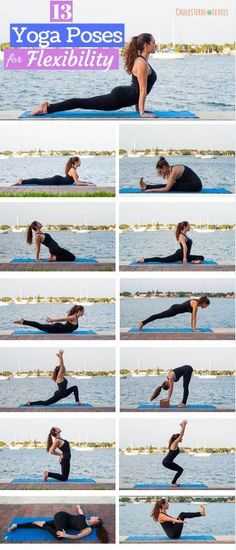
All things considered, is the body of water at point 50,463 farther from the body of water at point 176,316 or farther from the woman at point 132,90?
the woman at point 132,90

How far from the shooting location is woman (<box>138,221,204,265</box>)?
13250 mm

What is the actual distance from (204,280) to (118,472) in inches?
52.9

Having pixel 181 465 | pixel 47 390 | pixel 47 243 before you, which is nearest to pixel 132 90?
pixel 47 243

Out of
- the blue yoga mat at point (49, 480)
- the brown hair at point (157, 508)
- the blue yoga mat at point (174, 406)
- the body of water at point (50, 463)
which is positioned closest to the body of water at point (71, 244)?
the blue yoga mat at point (174, 406)

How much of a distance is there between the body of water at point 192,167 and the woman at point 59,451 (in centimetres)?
166

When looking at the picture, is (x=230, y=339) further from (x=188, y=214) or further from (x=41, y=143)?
(x=41, y=143)

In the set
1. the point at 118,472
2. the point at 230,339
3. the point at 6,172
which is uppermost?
the point at 6,172

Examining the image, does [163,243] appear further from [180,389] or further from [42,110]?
[42,110]

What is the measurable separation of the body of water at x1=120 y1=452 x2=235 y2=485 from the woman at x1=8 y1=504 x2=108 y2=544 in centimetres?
33

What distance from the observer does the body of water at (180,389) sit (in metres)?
13.3

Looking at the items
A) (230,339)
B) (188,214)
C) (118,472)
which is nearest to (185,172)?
(188,214)

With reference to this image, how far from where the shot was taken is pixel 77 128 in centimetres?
1323

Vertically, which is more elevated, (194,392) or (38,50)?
(38,50)

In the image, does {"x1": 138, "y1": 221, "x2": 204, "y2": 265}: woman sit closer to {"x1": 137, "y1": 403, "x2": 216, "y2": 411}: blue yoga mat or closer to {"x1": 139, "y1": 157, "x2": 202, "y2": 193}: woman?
{"x1": 139, "y1": 157, "x2": 202, "y2": 193}: woman
